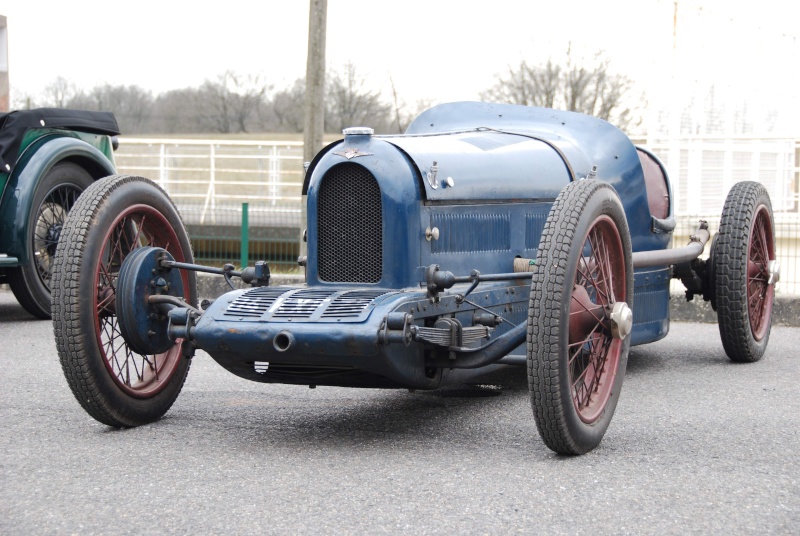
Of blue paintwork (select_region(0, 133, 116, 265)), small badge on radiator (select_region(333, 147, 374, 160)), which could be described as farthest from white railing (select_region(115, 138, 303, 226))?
small badge on radiator (select_region(333, 147, 374, 160))

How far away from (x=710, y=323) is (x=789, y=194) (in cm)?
748

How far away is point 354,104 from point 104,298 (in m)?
28.3

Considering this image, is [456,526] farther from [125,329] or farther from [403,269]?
[125,329]

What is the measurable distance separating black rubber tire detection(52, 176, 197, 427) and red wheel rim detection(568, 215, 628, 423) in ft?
6.26

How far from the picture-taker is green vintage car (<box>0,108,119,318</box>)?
8.82 meters

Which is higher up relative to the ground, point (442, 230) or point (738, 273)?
point (442, 230)

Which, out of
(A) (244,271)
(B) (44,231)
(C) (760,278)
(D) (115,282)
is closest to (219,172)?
(B) (44,231)

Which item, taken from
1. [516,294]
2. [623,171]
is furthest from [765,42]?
[516,294]

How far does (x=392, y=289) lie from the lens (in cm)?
506

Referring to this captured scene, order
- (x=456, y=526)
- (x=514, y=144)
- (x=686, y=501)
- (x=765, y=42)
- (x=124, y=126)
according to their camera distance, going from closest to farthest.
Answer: (x=456, y=526) < (x=686, y=501) < (x=514, y=144) < (x=765, y=42) < (x=124, y=126)

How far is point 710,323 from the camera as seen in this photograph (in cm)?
950

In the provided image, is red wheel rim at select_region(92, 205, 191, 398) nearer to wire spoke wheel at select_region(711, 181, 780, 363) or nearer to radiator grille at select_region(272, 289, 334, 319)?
radiator grille at select_region(272, 289, 334, 319)

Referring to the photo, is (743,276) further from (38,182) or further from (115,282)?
(38,182)

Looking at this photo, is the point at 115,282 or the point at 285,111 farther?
the point at 285,111
